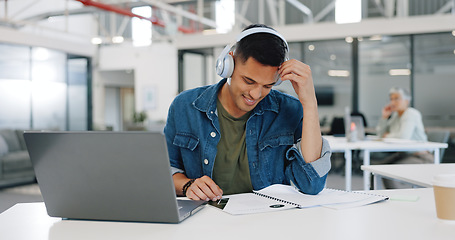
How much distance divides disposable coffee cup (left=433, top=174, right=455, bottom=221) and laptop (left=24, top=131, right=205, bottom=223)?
2.36 feet

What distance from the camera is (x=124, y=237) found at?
3.46 ft

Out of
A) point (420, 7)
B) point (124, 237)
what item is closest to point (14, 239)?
point (124, 237)

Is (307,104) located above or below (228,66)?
below

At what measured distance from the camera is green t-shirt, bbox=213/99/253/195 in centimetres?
174

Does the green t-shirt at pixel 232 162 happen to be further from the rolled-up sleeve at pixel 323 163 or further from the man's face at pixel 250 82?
the rolled-up sleeve at pixel 323 163

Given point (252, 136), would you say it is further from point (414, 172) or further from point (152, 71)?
point (152, 71)

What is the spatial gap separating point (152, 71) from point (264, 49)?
11804 millimetres

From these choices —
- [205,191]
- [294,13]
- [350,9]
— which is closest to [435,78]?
[350,9]

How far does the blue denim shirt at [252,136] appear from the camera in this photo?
173 centimetres

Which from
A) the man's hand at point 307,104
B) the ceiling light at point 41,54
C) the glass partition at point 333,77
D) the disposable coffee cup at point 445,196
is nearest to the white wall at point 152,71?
the ceiling light at point 41,54

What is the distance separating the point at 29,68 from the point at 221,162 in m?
8.12

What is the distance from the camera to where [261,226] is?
1.14 m

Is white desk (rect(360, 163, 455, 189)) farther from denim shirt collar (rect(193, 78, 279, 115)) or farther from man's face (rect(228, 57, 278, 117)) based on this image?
man's face (rect(228, 57, 278, 117))

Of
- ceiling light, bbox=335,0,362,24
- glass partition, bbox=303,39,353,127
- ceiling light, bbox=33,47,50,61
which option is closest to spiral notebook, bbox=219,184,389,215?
glass partition, bbox=303,39,353,127
